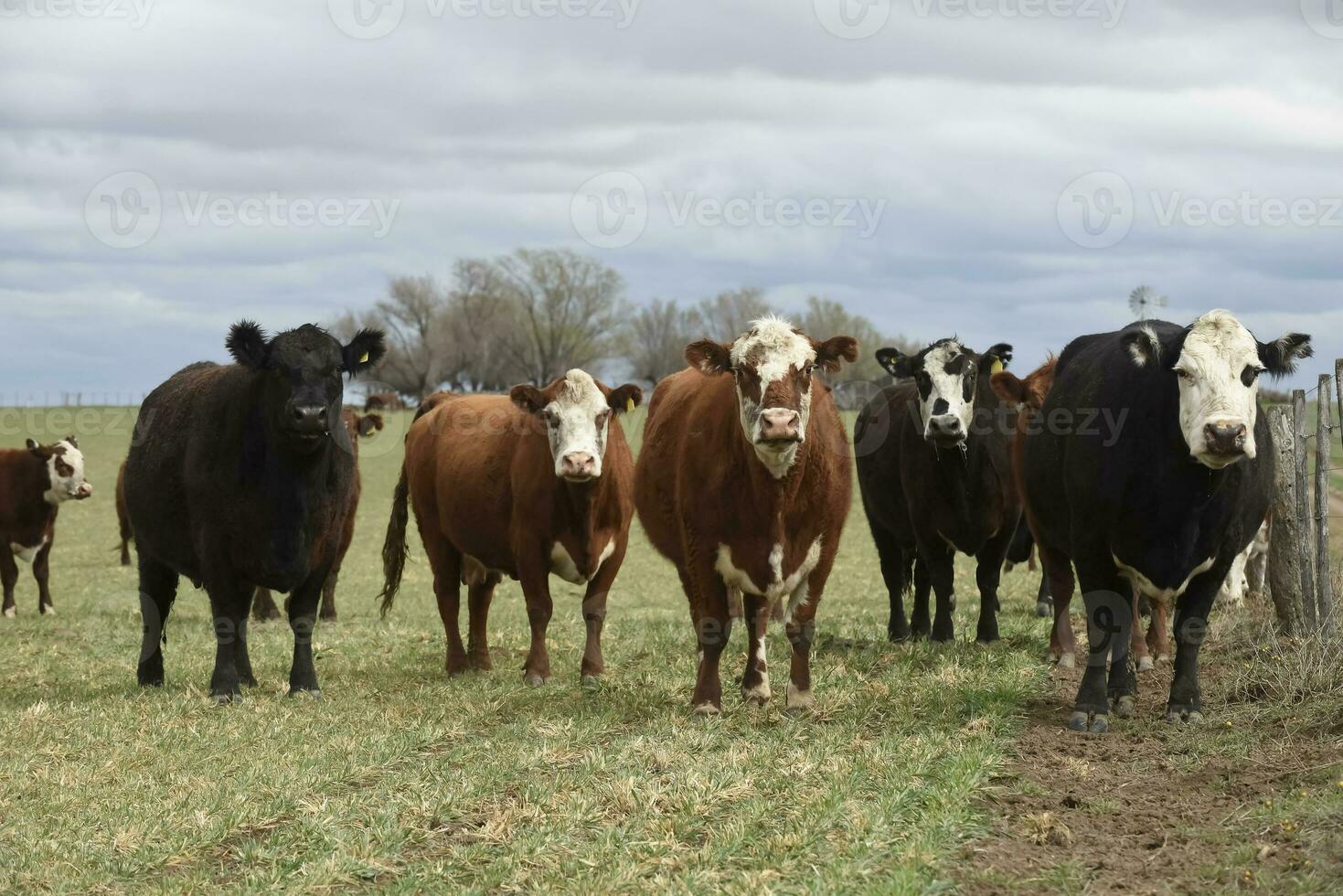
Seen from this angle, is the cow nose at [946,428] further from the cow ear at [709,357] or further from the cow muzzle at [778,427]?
the cow muzzle at [778,427]

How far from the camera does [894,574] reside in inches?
497

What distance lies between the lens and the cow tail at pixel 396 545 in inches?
508

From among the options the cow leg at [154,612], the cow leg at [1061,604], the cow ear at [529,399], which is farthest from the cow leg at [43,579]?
the cow leg at [1061,604]

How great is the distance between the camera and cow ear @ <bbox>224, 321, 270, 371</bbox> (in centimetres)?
955

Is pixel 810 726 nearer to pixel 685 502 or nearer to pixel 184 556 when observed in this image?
pixel 685 502

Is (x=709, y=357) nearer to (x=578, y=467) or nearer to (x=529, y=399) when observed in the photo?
(x=578, y=467)

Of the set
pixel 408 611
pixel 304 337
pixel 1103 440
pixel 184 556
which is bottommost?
pixel 408 611

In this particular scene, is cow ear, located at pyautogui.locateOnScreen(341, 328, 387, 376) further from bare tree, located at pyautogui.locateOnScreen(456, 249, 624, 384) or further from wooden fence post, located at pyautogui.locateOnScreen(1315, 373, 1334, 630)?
bare tree, located at pyautogui.locateOnScreen(456, 249, 624, 384)

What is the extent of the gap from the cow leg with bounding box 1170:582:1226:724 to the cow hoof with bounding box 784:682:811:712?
2.10 meters

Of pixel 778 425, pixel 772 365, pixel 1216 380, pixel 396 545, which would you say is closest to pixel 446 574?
pixel 396 545

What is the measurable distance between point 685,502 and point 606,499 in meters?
1.87

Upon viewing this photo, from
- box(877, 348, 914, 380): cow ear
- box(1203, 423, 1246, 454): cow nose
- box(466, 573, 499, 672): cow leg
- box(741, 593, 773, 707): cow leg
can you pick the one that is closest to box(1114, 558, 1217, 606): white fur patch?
box(1203, 423, 1246, 454): cow nose

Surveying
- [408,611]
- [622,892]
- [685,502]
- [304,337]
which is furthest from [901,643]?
[408,611]

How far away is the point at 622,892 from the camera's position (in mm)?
5254
